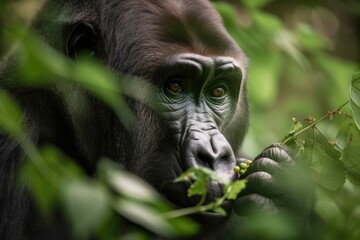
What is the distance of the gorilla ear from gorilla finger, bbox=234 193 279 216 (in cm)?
134

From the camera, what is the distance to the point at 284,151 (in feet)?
11.6

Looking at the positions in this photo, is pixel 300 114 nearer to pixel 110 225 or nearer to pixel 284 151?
pixel 284 151

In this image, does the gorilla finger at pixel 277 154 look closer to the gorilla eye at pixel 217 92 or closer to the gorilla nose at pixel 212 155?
the gorilla nose at pixel 212 155

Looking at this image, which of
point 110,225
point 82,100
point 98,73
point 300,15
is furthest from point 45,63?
point 300,15

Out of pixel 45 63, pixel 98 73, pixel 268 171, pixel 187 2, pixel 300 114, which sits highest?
pixel 45 63

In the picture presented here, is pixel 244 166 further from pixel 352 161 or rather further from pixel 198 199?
pixel 352 161

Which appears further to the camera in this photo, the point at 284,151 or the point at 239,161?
the point at 239,161

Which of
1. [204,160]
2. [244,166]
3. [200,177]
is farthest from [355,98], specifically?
[200,177]

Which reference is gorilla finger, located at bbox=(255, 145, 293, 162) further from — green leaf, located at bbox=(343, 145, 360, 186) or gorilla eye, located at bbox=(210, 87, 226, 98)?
gorilla eye, located at bbox=(210, 87, 226, 98)

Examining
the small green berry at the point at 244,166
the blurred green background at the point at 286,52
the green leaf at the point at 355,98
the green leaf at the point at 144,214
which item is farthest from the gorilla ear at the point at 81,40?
the green leaf at the point at 144,214

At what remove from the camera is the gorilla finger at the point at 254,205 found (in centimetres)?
341

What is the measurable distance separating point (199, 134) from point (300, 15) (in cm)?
737

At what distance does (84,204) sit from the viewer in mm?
1498

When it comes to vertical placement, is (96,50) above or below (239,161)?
above
